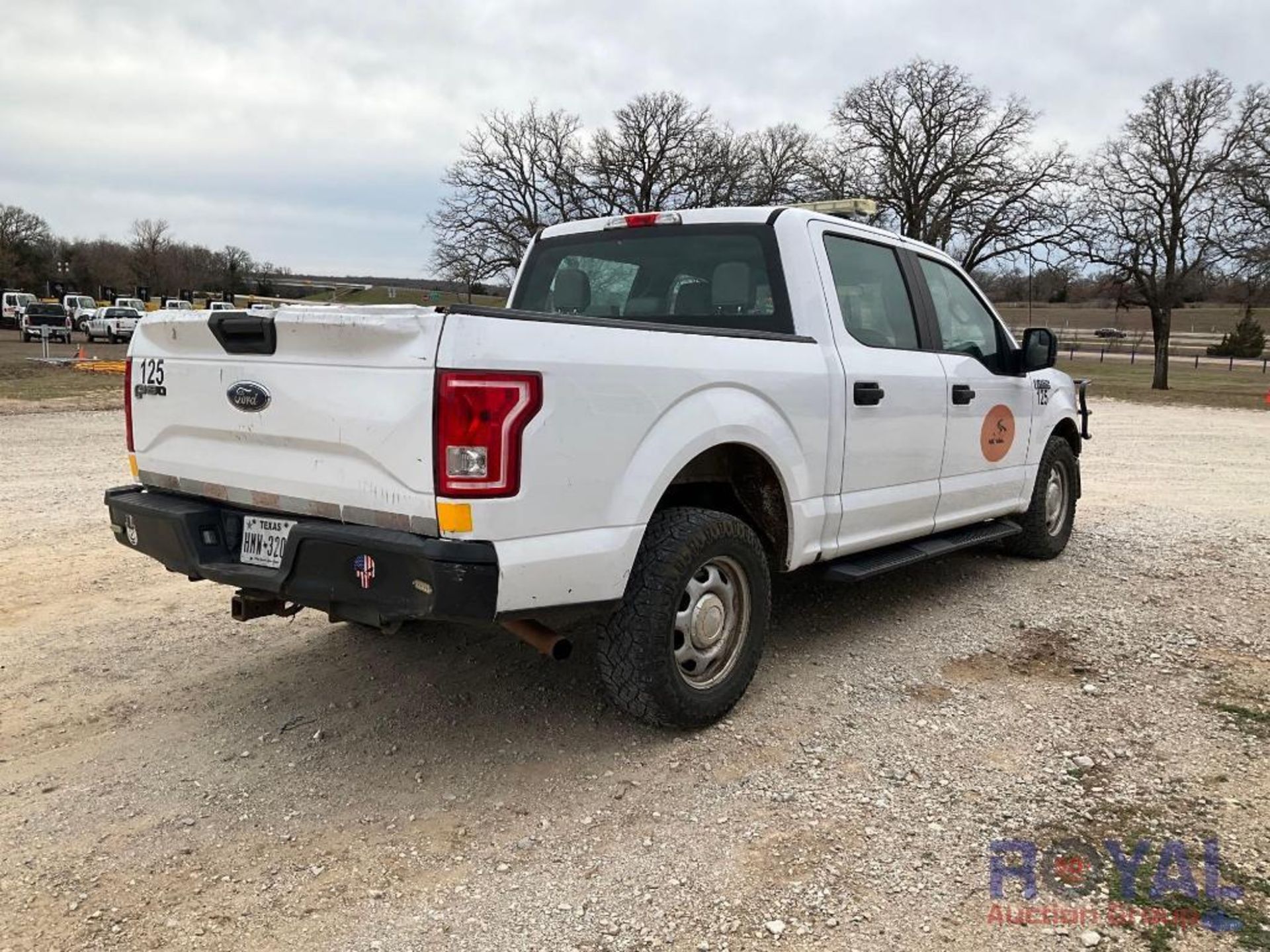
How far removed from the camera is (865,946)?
2.43m

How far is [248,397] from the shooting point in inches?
129

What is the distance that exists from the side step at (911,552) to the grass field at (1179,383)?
21.0 metres

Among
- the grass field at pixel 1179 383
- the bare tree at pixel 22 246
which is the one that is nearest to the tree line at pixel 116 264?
the bare tree at pixel 22 246

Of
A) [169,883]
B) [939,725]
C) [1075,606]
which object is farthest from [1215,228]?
[169,883]

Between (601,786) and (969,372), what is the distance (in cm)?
315

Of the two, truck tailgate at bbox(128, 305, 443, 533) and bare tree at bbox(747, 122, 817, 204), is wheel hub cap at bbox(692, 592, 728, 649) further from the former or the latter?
bare tree at bbox(747, 122, 817, 204)

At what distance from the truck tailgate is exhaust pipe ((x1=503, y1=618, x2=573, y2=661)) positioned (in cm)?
52

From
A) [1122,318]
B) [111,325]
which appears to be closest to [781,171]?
[111,325]

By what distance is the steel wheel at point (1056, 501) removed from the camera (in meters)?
6.35

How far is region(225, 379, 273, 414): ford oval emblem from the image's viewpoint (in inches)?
127

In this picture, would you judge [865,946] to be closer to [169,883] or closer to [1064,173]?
[169,883]

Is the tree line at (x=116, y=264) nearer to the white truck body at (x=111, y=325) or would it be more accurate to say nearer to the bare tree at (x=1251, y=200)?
the white truck body at (x=111, y=325)

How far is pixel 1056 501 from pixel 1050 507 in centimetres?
11

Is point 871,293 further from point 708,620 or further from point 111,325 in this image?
point 111,325
